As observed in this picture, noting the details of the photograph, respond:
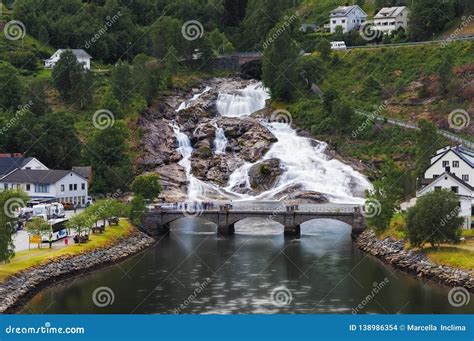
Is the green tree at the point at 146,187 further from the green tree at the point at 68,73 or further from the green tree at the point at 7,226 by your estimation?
the green tree at the point at 68,73

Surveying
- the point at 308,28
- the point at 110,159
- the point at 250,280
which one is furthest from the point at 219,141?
the point at 308,28

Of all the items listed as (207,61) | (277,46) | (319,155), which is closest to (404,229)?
(319,155)

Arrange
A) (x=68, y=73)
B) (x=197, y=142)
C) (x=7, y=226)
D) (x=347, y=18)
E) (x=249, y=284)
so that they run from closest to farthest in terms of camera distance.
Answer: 1. (x=7, y=226)
2. (x=249, y=284)
3. (x=197, y=142)
4. (x=68, y=73)
5. (x=347, y=18)

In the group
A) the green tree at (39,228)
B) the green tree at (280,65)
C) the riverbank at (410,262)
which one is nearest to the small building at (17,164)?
the green tree at (39,228)

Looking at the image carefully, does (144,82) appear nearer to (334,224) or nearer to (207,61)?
(207,61)

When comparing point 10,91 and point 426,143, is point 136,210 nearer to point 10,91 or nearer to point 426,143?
point 426,143
